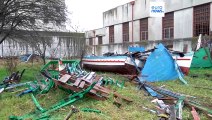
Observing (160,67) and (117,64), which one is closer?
(160,67)

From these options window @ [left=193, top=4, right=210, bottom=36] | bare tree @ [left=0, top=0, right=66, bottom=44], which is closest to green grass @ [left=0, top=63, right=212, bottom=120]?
bare tree @ [left=0, top=0, right=66, bottom=44]

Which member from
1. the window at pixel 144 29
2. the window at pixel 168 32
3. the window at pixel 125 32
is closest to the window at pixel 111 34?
the window at pixel 125 32

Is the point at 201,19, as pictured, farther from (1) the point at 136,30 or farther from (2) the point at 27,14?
(2) the point at 27,14

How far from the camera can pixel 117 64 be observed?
11.7 metres

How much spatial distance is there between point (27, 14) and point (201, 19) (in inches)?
480

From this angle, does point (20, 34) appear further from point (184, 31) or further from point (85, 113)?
point (184, 31)

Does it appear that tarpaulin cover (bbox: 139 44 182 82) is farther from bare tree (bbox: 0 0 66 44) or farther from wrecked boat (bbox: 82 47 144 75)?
bare tree (bbox: 0 0 66 44)

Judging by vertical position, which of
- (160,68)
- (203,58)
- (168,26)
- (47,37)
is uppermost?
(168,26)

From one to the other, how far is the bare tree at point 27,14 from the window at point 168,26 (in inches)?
435

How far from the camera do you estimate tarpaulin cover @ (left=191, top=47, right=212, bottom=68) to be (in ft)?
43.7

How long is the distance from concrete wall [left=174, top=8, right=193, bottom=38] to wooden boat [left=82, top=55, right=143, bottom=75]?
29.0ft

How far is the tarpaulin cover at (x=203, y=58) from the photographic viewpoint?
43.7 ft

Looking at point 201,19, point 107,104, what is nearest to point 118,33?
point 201,19

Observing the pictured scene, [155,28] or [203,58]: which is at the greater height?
[155,28]
